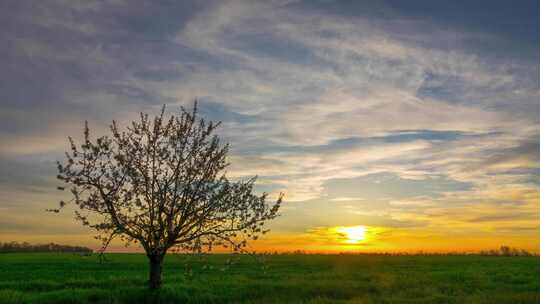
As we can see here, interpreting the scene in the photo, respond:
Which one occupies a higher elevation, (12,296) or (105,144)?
(105,144)

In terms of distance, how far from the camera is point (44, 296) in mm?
24141

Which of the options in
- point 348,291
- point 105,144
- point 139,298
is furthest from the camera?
point 348,291

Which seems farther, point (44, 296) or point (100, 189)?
point (44, 296)

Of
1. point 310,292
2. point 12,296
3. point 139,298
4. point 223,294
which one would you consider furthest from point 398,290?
point 12,296

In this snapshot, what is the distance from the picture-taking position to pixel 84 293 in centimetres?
2491

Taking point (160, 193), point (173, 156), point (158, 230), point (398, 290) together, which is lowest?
point (398, 290)

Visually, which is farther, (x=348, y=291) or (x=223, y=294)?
(x=348, y=291)

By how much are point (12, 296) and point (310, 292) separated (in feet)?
50.5

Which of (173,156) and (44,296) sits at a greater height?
(173,156)

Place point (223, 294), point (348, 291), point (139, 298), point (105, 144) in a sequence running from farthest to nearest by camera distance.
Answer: point (348, 291)
point (223, 294)
point (139, 298)
point (105, 144)

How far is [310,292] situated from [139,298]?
33.0 feet

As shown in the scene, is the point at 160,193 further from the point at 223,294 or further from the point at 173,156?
the point at 223,294

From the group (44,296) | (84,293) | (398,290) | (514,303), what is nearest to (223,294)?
(84,293)

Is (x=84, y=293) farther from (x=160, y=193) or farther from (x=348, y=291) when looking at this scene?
(x=348, y=291)
